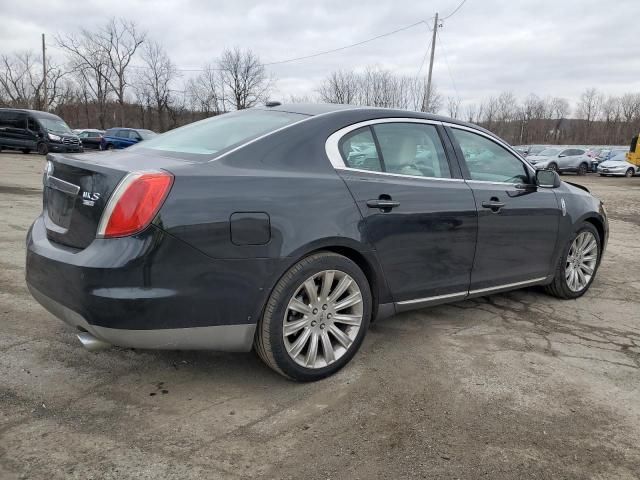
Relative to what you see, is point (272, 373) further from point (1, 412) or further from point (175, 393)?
point (1, 412)

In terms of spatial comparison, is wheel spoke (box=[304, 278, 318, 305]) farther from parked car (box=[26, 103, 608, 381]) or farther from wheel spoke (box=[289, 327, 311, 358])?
wheel spoke (box=[289, 327, 311, 358])

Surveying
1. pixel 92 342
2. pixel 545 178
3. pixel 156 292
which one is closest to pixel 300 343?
pixel 156 292

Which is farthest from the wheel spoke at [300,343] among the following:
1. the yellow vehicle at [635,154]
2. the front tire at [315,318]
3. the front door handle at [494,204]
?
the yellow vehicle at [635,154]

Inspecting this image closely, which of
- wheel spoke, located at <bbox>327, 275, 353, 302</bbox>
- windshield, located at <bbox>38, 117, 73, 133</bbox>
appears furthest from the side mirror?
windshield, located at <bbox>38, 117, 73, 133</bbox>

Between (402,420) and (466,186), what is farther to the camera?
(466,186)

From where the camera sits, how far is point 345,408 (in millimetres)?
2750

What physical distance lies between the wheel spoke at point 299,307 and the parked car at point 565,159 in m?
29.3

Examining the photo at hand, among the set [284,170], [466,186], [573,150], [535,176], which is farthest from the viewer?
[573,150]

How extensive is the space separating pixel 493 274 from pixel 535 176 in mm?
1024

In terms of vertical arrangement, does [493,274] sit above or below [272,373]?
above

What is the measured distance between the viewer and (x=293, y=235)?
2736 millimetres

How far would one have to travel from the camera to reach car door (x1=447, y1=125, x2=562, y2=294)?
3.79m

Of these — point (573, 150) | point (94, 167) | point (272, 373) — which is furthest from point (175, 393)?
point (573, 150)

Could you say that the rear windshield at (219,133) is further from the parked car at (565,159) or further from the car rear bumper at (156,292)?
the parked car at (565,159)
